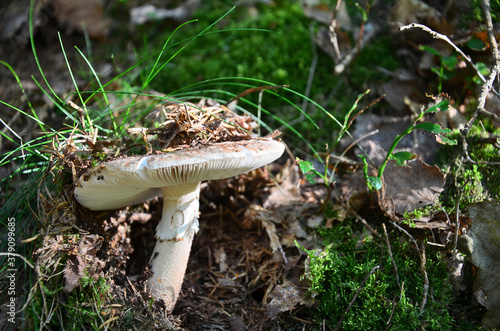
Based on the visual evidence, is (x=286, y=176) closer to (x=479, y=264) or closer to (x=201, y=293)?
(x=201, y=293)

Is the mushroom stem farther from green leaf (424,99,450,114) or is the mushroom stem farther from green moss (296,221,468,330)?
green leaf (424,99,450,114)

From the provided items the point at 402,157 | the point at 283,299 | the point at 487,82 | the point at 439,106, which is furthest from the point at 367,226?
the point at 487,82

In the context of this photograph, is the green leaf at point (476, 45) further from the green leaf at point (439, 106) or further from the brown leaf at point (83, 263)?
the brown leaf at point (83, 263)

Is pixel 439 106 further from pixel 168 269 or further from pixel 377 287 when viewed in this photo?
pixel 168 269

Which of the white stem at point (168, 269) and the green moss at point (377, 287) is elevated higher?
the green moss at point (377, 287)

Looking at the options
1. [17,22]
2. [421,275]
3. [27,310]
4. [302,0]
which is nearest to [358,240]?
[421,275]

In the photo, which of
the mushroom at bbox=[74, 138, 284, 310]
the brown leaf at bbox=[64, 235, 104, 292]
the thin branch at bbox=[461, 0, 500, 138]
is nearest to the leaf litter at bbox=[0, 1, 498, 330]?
the brown leaf at bbox=[64, 235, 104, 292]

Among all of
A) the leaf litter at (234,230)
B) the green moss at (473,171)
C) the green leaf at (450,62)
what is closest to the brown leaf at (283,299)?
the leaf litter at (234,230)
